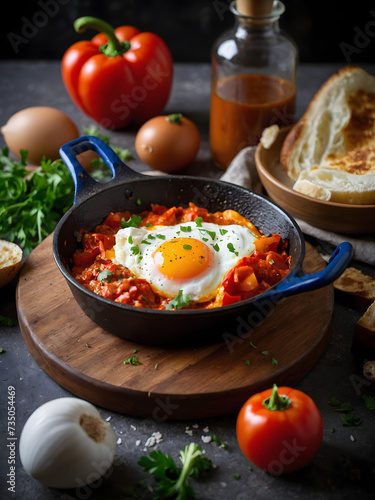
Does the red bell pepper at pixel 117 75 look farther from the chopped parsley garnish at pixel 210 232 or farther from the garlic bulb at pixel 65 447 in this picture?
the garlic bulb at pixel 65 447

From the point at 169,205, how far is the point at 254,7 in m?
1.65

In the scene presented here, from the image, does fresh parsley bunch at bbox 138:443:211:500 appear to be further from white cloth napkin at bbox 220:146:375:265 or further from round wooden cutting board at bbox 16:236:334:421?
white cloth napkin at bbox 220:146:375:265

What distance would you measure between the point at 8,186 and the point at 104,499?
2501 millimetres

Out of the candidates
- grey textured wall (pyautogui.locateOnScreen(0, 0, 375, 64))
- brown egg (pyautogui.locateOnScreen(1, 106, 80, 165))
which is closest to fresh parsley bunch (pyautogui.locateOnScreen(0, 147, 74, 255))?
brown egg (pyautogui.locateOnScreen(1, 106, 80, 165))

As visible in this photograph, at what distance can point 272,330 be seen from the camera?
10.3 ft

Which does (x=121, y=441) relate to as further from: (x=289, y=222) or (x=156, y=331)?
(x=289, y=222)

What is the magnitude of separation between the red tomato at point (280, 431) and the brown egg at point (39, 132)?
2.98 metres

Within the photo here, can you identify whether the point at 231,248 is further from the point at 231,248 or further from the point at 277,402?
the point at 277,402

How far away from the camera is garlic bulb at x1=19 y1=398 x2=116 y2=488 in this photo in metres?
2.34

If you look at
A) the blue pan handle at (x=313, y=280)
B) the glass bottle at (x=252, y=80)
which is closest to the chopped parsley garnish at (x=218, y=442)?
the blue pan handle at (x=313, y=280)

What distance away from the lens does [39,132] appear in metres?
4.65

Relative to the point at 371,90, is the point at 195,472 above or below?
below

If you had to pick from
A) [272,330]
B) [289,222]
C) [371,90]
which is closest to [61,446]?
[272,330]

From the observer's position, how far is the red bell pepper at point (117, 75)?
5070 millimetres
